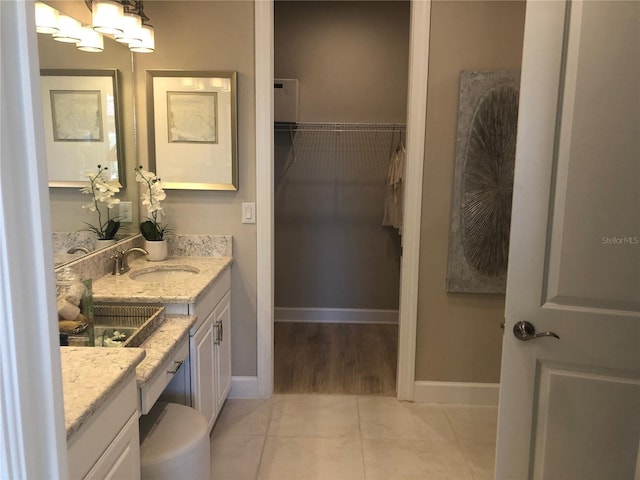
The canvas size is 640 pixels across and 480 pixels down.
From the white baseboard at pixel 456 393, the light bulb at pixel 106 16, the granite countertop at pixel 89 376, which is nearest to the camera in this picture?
the granite countertop at pixel 89 376

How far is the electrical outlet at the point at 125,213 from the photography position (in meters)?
2.61

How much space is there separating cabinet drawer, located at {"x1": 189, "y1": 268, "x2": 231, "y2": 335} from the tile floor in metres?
0.70

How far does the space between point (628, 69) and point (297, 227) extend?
312 cm

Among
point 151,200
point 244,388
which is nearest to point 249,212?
point 151,200

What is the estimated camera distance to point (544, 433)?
1.72 metres

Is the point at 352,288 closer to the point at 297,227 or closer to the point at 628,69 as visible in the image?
the point at 297,227

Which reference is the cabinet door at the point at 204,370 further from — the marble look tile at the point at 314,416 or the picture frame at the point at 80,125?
the picture frame at the point at 80,125

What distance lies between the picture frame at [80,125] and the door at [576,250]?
1.76 meters

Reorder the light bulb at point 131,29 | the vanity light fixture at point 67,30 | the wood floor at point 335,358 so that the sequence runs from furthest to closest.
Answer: the wood floor at point 335,358 → the light bulb at point 131,29 → the vanity light fixture at point 67,30

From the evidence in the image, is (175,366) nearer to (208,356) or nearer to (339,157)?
(208,356)

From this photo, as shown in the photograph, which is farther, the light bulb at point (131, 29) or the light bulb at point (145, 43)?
the light bulb at point (145, 43)

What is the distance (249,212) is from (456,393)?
1.64 m

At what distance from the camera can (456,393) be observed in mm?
2990

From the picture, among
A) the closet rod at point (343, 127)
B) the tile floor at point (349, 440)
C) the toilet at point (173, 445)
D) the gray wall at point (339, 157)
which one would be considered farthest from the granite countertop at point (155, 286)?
the closet rod at point (343, 127)
